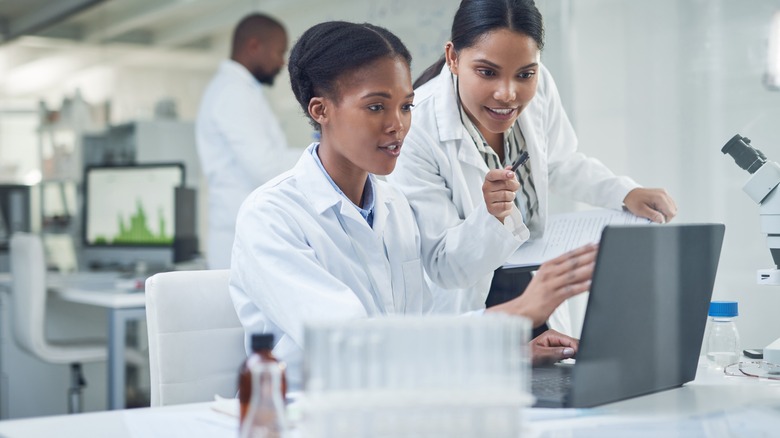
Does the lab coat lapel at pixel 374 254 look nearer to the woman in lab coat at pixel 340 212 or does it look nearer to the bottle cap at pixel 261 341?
the woman in lab coat at pixel 340 212

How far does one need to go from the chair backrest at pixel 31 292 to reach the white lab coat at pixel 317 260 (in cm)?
209

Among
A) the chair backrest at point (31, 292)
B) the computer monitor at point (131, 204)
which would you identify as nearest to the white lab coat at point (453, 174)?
the chair backrest at point (31, 292)

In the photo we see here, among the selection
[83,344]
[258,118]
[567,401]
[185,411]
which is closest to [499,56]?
[567,401]

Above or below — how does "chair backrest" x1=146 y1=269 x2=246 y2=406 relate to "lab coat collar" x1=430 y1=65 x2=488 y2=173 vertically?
below

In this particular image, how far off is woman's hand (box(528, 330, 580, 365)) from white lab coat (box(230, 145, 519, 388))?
149mm

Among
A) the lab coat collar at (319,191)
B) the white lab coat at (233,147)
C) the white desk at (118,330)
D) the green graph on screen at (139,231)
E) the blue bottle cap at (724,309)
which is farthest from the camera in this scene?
the green graph on screen at (139,231)

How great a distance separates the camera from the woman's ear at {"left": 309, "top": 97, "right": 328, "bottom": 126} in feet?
4.47

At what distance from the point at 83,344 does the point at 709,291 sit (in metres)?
2.68

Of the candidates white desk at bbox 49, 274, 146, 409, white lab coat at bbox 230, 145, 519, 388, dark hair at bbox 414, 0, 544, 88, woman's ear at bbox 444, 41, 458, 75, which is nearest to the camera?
white lab coat at bbox 230, 145, 519, 388

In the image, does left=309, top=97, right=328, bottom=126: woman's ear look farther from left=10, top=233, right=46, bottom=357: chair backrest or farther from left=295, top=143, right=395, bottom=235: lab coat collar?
left=10, top=233, right=46, bottom=357: chair backrest

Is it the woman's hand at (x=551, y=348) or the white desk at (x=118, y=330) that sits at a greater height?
the woman's hand at (x=551, y=348)

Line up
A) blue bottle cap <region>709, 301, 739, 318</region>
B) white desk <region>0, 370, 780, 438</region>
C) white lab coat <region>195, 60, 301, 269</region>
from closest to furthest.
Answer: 1. white desk <region>0, 370, 780, 438</region>
2. blue bottle cap <region>709, 301, 739, 318</region>
3. white lab coat <region>195, 60, 301, 269</region>

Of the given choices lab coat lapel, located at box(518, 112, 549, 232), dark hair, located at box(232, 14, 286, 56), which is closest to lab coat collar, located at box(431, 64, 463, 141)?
lab coat lapel, located at box(518, 112, 549, 232)

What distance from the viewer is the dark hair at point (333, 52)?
52.1 inches
